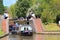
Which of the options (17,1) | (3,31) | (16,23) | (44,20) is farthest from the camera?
(17,1)

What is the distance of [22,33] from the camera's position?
24.9 metres

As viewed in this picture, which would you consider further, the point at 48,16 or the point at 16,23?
the point at 16,23

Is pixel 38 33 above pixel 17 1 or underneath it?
underneath

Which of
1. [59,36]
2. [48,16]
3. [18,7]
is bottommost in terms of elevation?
[59,36]

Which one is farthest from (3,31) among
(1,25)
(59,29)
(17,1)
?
(17,1)

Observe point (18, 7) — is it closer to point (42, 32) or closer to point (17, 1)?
point (17, 1)

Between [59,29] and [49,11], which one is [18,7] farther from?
[59,29]

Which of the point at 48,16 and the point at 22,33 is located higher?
Result: the point at 48,16

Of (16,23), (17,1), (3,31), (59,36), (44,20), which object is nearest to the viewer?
(59,36)

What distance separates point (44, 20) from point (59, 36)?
679cm

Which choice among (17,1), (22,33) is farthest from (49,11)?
(17,1)

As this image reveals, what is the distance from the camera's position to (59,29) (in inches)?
761

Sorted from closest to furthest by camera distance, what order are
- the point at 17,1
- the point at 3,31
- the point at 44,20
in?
1. the point at 3,31
2. the point at 44,20
3. the point at 17,1

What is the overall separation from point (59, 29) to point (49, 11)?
5998 mm
